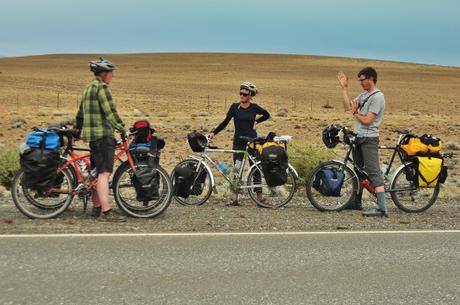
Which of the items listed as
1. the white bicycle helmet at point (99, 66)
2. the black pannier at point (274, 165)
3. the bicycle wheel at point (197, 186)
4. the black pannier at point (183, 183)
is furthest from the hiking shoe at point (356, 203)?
the white bicycle helmet at point (99, 66)

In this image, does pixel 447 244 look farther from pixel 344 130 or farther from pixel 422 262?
pixel 344 130

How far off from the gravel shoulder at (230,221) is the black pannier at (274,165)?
0.46 metres

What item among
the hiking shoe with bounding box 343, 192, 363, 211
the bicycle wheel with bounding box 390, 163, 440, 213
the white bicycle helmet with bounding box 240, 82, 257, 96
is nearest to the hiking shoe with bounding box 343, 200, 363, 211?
the hiking shoe with bounding box 343, 192, 363, 211

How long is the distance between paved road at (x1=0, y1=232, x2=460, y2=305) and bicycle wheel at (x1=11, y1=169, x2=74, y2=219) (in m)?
1.13

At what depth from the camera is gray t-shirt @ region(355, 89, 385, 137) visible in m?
8.79

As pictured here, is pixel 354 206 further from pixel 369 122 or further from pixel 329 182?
pixel 369 122

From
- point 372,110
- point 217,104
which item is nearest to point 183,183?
point 372,110

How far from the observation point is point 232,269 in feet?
19.3

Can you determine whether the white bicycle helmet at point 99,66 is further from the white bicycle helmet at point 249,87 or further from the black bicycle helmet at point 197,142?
the white bicycle helmet at point 249,87

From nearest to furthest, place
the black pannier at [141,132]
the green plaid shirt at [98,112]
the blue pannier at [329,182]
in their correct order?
the green plaid shirt at [98,112]
the black pannier at [141,132]
the blue pannier at [329,182]

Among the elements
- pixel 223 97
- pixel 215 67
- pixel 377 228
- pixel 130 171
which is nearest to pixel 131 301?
pixel 130 171

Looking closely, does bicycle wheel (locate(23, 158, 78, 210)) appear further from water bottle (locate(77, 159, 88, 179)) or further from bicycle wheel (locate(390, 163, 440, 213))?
bicycle wheel (locate(390, 163, 440, 213))

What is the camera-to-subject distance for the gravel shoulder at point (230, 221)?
25.0 ft

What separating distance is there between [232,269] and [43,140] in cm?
338
